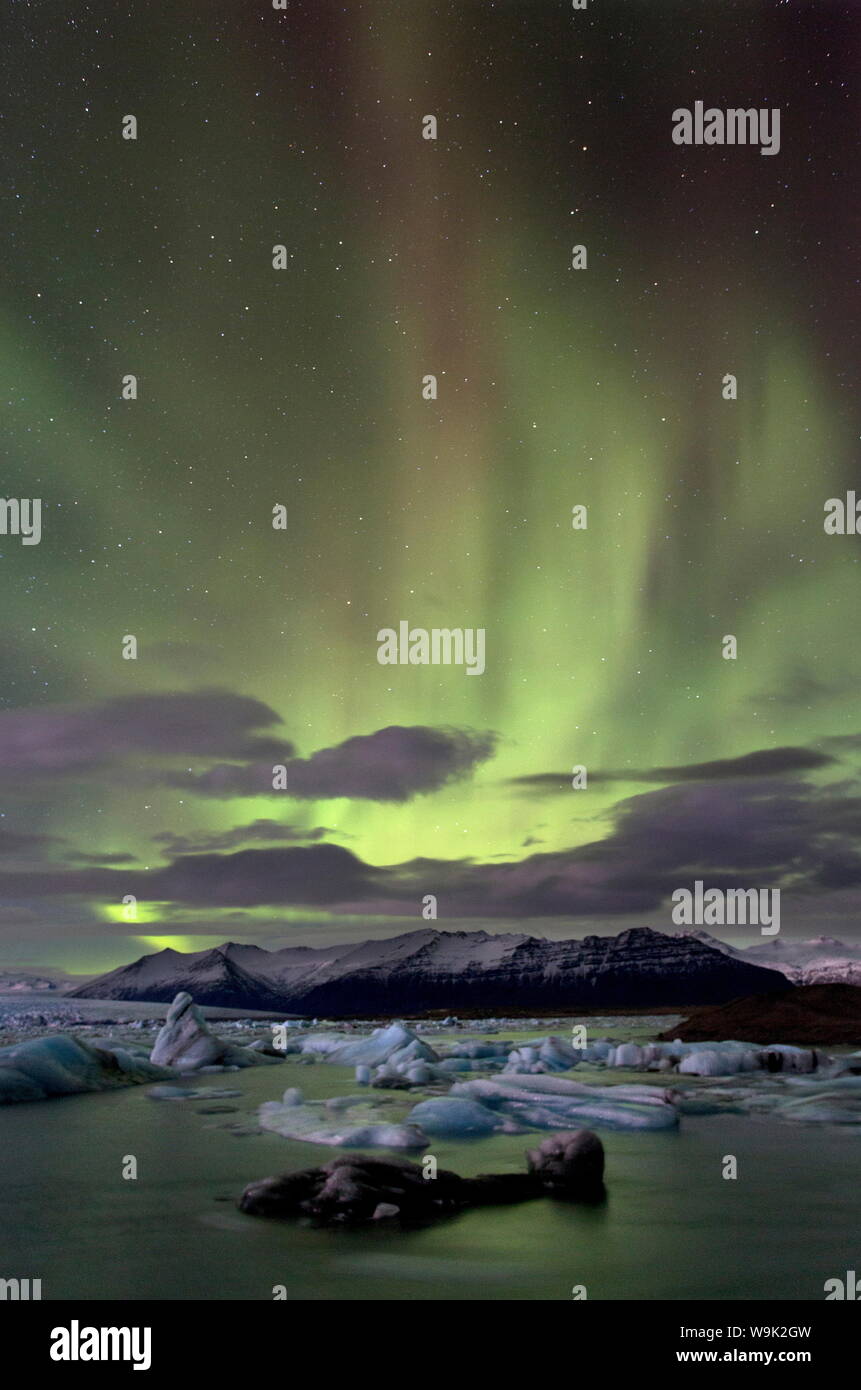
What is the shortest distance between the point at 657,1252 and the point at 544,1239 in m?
1.99

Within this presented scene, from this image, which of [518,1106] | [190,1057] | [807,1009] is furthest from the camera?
[807,1009]

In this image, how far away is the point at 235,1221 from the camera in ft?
46.1

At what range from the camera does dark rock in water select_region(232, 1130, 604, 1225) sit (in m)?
13.5

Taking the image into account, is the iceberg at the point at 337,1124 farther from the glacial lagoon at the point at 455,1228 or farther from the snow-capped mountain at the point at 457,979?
the snow-capped mountain at the point at 457,979

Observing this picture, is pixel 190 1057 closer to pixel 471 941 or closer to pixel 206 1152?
pixel 206 1152

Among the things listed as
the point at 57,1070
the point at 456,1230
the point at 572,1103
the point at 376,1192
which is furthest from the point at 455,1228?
the point at 57,1070

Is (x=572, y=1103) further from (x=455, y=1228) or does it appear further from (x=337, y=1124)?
(x=455, y=1228)

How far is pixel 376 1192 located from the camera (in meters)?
13.7

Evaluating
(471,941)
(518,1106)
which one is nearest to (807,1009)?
(518,1106)

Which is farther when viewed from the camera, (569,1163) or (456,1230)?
(569,1163)

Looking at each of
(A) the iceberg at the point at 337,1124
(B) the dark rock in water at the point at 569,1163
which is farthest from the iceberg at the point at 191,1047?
(B) the dark rock in water at the point at 569,1163

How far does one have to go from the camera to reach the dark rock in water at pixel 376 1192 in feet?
44.3

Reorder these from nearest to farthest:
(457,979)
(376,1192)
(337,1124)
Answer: (376,1192) < (337,1124) < (457,979)
